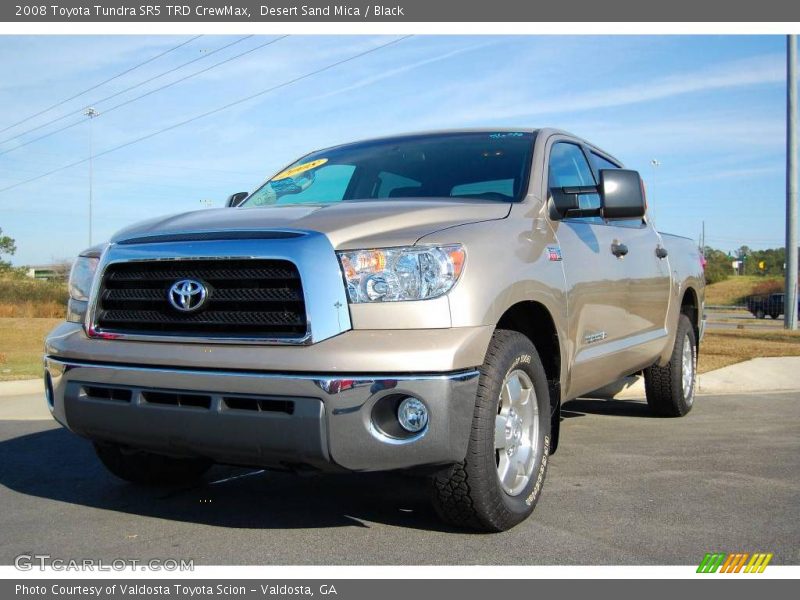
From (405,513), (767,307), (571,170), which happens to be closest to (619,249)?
(571,170)

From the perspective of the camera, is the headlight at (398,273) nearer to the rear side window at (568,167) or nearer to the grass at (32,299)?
the rear side window at (568,167)

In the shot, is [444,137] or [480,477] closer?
[480,477]

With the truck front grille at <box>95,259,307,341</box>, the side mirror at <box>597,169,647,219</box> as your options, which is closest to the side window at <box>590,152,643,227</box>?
the side mirror at <box>597,169,647,219</box>

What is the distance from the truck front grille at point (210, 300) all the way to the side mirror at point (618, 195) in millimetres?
2048

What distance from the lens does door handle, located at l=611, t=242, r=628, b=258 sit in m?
5.23

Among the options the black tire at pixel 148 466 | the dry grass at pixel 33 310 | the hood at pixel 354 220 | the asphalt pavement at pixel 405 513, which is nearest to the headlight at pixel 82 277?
the hood at pixel 354 220

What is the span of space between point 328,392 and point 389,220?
2.74 feet

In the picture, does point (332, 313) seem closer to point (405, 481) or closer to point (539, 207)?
point (539, 207)

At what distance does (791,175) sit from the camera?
18406 millimetres

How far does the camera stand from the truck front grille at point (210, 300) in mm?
3332

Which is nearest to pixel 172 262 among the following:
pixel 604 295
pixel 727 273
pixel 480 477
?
pixel 480 477

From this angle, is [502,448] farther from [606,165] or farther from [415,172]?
[606,165]

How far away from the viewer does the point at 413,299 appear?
329 centimetres

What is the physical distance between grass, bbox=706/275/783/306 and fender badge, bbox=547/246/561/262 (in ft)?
197
